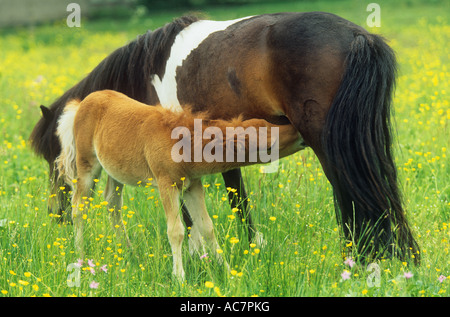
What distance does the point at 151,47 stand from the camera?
476cm

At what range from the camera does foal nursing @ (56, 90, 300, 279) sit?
3381 mm

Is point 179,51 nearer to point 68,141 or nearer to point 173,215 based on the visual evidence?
point 68,141

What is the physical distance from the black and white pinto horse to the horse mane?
0.49m

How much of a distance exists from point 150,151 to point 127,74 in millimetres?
1363

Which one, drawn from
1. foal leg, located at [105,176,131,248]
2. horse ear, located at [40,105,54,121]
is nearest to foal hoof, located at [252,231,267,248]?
foal leg, located at [105,176,131,248]

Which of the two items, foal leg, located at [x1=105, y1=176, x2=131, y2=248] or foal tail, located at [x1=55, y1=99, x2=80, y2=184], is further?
foal leg, located at [x1=105, y1=176, x2=131, y2=248]

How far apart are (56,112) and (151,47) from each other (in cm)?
110

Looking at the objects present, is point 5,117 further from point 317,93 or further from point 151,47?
point 317,93

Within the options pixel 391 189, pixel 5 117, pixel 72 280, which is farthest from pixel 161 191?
pixel 5 117

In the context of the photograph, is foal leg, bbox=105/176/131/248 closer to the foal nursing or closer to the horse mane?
the foal nursing

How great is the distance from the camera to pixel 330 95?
3.72 m

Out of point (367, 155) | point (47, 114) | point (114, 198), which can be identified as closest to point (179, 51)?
point (114, 198)

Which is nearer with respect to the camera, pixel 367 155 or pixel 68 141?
pixel 367 155

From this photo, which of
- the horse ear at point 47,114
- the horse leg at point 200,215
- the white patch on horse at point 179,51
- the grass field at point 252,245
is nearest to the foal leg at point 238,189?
the grass field at point 252,245
